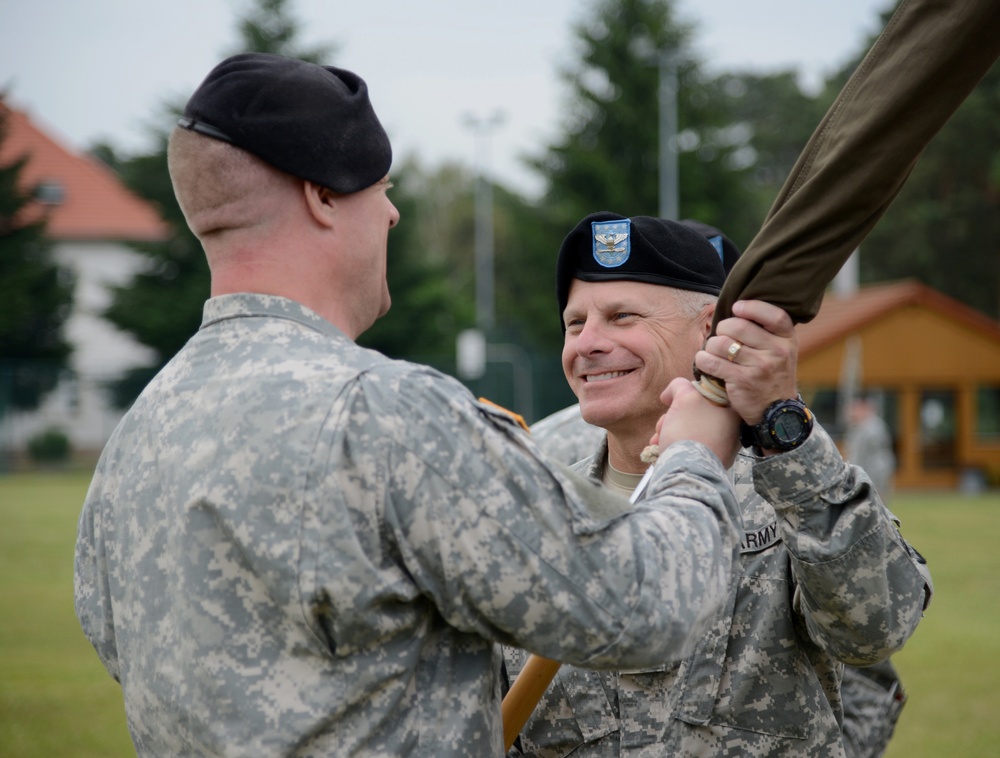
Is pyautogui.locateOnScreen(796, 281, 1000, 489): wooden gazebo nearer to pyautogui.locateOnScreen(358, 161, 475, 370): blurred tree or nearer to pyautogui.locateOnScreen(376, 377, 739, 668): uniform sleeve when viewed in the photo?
pyautogui.locateOnScreen(358, 161, 475, 370): blurred tree

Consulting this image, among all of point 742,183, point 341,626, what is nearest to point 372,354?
point 341,626

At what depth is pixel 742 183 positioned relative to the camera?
1626 inches

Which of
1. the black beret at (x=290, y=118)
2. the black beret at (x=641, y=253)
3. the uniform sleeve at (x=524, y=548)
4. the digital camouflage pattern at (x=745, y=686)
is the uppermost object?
the black beret at (x=290, y=118)

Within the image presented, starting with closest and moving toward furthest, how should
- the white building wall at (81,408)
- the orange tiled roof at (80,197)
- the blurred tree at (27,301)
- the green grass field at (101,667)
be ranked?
the green grass field at (101,667), the blurred tree at (27,301), the white building wall at (81,408), the orange tiled roof at (80,197)

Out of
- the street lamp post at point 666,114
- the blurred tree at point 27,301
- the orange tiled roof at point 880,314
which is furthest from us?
the street lamp post at point 666,114

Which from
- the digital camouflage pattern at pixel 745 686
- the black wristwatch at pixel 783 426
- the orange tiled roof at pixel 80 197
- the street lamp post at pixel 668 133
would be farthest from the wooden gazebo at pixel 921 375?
the black wristwatch at pixel 783 426

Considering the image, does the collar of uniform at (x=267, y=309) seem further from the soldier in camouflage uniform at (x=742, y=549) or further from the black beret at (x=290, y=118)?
the soldier in camouflage uniform at (x=742, y=549)

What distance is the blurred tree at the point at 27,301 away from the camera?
1056 inches

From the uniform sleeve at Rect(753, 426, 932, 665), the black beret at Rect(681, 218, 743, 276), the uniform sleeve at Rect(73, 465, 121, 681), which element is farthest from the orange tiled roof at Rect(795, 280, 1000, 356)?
the uniform sleeve at Rect(73, 465, 121, 681)

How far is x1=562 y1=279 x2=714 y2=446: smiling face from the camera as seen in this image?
347cm

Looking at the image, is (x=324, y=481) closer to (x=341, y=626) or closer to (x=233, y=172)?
(x=341, y=626)

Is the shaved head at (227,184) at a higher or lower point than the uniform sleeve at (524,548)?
higher

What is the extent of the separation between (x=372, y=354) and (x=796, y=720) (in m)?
1.48

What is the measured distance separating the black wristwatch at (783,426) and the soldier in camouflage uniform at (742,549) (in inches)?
0.6
